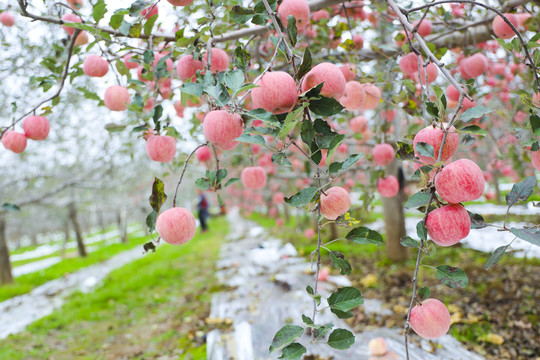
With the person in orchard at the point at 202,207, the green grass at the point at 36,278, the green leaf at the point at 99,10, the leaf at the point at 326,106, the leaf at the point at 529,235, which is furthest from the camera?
the person in orchard at the point at 202,207

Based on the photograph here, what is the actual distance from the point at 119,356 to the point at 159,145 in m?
2.61

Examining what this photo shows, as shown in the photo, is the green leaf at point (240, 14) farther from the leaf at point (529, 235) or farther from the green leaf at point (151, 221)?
the leaf at point (529, 235)

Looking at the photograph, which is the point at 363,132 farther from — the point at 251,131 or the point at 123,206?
the point at 123,206

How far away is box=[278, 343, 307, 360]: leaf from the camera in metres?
0.74

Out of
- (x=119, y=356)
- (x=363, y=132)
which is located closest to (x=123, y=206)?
(x=119, y=356)

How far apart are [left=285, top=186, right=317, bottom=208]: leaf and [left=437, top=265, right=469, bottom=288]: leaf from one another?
372 mm

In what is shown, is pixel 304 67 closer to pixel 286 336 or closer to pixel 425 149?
pixel 425 149

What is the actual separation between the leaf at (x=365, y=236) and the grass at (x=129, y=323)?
7.04 ft

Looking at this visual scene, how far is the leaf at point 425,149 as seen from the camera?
0.77 m

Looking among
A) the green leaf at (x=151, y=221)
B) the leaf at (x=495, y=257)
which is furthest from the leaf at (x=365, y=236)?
the green leaf at (x=151, y=221)

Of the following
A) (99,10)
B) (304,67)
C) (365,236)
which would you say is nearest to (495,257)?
(365,236)

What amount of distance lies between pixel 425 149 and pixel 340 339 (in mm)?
494

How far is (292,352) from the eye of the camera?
29.5 inches

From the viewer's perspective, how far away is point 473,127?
0.77 metres
